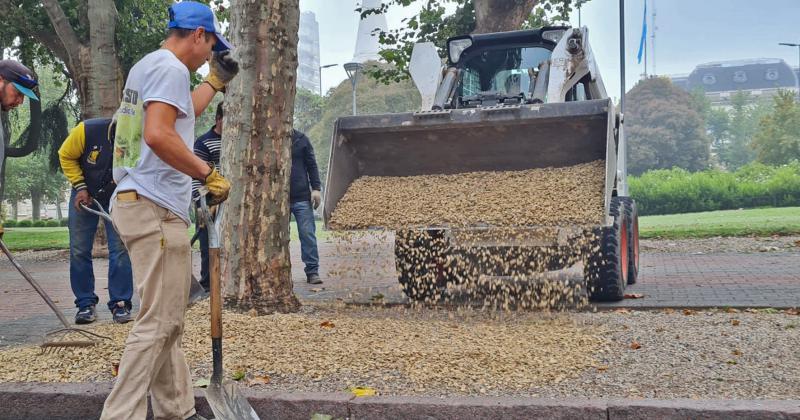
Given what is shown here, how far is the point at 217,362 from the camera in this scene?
3910mm

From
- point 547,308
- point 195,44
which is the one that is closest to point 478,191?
point 547,308

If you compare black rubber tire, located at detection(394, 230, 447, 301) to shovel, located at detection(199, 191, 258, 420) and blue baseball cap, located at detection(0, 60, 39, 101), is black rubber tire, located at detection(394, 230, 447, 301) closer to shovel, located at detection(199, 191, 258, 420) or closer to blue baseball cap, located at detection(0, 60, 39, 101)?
blue baseball cap, located at detection(0, 60, 39, 101)

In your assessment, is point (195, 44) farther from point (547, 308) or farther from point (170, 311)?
point (547, 308)

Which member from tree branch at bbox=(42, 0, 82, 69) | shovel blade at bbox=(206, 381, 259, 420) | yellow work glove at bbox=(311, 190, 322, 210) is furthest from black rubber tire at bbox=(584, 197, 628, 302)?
tree branch at bbox=(42, 0, 82, 69)

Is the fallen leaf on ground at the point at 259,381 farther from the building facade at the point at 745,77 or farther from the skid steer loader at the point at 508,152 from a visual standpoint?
the building facade at the point at 745,77

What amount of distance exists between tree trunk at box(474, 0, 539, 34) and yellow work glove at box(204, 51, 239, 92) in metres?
12.3

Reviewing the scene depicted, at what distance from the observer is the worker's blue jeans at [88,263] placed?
683 centimetres

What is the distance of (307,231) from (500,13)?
7.83 m

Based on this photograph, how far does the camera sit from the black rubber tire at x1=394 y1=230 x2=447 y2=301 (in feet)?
24.7

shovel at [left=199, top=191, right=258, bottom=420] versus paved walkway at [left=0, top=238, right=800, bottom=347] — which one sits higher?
shovel at [left=199, top=191, right=258, bottom=420]

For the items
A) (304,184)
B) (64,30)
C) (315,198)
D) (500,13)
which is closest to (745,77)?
(500,13)

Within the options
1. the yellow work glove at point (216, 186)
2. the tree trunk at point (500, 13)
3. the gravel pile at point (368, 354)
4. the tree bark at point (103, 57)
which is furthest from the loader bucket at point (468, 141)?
the tree trunk at point (500, 13)

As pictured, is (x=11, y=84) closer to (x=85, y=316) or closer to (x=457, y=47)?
(x=85, y=316)

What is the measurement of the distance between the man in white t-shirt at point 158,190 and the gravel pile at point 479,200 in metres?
3.42
